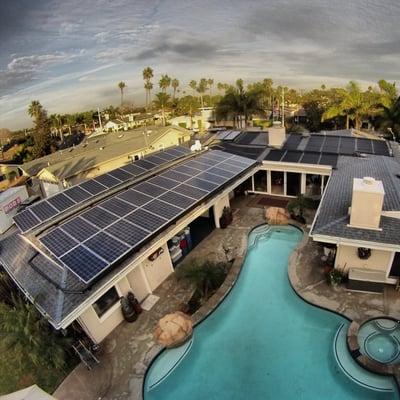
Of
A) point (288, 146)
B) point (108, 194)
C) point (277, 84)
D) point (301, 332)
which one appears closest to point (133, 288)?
point (108, 194)

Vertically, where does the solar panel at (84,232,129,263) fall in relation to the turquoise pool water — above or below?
above

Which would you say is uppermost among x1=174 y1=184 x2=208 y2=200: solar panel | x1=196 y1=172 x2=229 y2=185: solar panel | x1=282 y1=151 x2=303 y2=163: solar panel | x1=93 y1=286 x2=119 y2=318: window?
x1=174 y1=184 x2=208 y2=200: solar panel

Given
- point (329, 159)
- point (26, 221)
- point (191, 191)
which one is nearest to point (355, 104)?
point (329, 159)

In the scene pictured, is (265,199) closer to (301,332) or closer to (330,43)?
(301,332)

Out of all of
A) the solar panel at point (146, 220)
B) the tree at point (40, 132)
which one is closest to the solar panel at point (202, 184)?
the solar panel at point (146, 220)

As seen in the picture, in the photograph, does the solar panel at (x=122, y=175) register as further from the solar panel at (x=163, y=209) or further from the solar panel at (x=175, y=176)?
the solar panel at (x=163, y=209)

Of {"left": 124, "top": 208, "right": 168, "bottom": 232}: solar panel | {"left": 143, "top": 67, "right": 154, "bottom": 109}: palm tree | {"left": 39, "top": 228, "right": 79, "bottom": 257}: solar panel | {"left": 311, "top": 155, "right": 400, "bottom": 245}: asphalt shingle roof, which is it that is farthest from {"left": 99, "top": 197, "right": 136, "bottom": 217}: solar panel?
{"left": 143, "top": 67, "right": 154, "bottom": 109}: palm tree

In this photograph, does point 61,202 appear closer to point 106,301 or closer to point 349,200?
point 106,301

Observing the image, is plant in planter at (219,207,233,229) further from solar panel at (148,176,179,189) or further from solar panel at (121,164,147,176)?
solar panel at (121,164,147,176)
